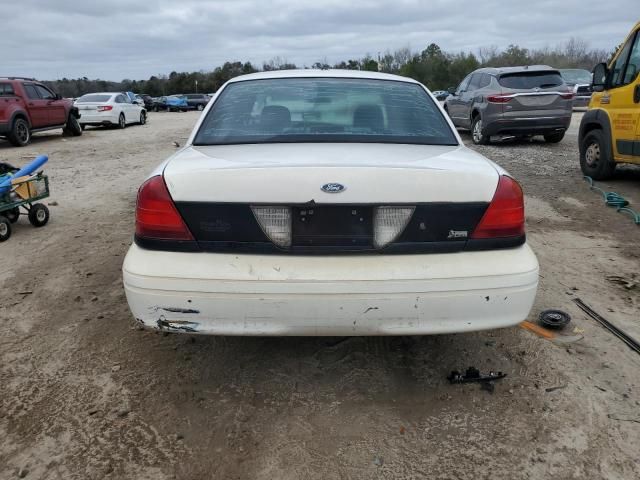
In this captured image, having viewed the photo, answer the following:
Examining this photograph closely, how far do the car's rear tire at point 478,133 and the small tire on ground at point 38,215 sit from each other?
30.5 ft

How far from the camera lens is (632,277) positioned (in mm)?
4395

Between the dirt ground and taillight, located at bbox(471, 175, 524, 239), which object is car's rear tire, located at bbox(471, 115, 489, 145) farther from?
taillight, located at bbox(471, 175, 524, 239)

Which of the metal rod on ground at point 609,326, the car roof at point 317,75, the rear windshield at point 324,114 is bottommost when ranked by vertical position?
the metal rod on ground at point 609,326

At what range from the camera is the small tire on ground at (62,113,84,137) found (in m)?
17.3

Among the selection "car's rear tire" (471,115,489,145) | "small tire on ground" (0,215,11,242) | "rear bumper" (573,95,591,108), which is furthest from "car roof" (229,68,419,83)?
"rear bumper" (573,95,591,108)

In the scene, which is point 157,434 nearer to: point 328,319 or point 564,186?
point 328,319

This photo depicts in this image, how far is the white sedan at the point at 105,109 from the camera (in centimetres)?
2044

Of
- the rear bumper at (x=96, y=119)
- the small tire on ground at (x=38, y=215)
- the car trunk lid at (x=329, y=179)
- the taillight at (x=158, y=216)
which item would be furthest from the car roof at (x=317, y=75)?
the rear bumper at (x=96, y=119)

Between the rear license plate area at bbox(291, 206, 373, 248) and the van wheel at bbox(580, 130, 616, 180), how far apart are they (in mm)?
6572

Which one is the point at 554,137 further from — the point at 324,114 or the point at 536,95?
the point at 324,114

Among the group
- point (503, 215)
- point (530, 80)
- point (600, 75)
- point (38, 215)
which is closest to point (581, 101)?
point (530, 80)

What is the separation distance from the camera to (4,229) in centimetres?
558

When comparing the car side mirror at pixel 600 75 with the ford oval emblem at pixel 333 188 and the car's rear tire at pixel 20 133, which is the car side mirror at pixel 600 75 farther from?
the car's rear tire at pixel 20 133

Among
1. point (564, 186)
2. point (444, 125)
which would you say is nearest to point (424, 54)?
point (564, 186)
